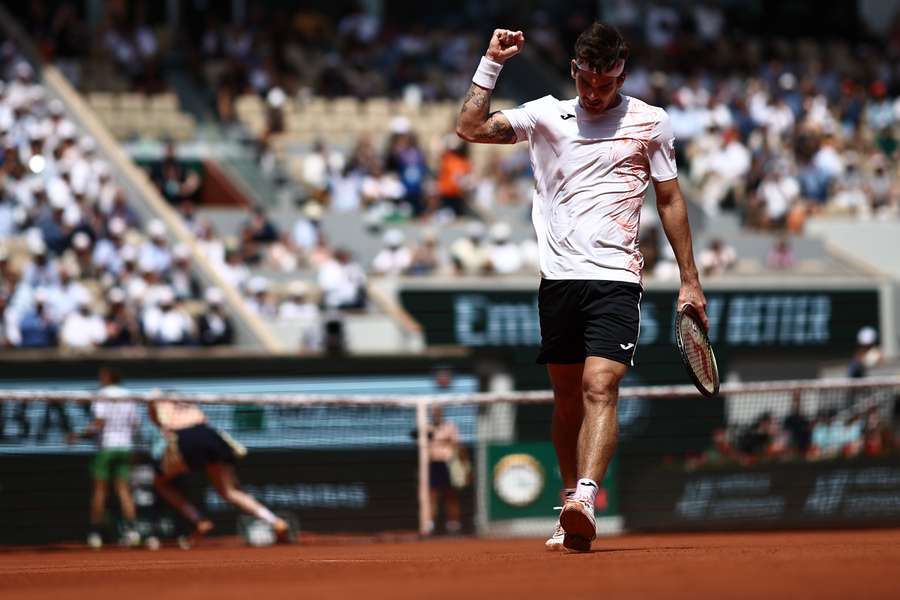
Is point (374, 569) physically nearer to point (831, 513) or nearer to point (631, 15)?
point (831, 513)

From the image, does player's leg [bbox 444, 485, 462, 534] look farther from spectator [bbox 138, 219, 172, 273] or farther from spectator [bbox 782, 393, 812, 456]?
spectator [bbox 138, 219, 172, 273]

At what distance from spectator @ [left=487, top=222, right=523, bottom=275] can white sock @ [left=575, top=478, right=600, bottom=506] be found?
13882 mm

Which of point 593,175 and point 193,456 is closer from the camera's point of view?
point 593,175

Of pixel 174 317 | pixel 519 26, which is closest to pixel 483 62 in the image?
pixel 174 317

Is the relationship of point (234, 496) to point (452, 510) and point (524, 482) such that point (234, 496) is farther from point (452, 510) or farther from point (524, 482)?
point (524, 482)

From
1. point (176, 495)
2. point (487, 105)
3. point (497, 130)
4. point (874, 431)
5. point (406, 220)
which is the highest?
point (487, 105)

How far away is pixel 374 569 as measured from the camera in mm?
6434

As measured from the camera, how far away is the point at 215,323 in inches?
744

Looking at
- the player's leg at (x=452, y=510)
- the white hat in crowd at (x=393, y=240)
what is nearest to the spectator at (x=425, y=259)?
the white hat in crowd at (x=393, y=240)

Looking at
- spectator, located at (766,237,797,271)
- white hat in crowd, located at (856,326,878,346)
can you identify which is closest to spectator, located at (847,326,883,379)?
white hat in crowd, located at (856,326,878,346)

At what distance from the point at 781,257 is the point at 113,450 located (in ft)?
42.6

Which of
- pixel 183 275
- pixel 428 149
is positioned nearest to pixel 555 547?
pixel 183 275

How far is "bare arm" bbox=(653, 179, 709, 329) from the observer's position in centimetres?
767

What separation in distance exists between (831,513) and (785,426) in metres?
1.02
